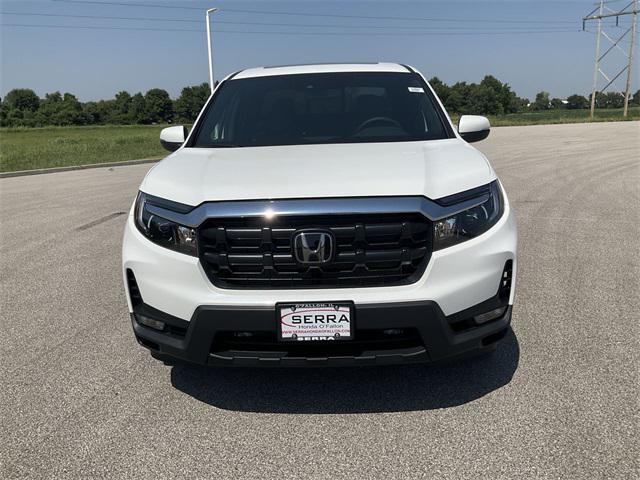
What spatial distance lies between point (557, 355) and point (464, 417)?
96 centimetres

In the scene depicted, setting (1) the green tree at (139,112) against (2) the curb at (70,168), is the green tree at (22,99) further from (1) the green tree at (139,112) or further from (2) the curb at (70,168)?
(2) the curb at (70,168)

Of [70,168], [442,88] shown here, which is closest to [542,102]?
[442,88]

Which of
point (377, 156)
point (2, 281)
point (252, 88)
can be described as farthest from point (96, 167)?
point (377, 156)

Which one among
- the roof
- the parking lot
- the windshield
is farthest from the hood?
the roof

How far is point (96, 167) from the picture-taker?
16.2 meters

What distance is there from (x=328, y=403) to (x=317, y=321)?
2.03 feet

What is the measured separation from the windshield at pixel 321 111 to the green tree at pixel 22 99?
113744 mm

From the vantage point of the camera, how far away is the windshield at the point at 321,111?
3.71m

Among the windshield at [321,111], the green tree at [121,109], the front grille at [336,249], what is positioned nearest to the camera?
the front grille at [336,249]

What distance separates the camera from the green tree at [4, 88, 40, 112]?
10438 centimetres

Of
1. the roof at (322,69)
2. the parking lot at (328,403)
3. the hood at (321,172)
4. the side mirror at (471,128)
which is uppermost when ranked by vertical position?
the roof at (322,69)

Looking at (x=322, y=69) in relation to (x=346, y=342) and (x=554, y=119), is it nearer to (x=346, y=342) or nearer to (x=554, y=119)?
(x=346, y=342)

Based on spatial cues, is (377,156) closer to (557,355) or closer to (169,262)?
(169,262)

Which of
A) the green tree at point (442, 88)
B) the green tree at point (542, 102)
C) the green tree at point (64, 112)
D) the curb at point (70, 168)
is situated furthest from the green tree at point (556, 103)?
the curb at point (70, 168)
